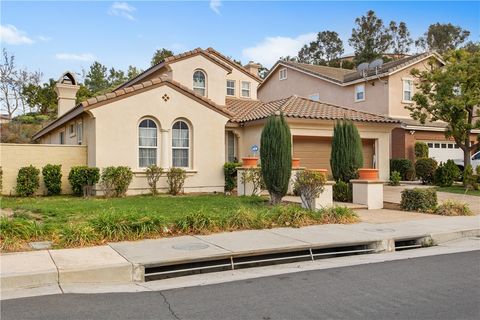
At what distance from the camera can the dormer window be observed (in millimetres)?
30486

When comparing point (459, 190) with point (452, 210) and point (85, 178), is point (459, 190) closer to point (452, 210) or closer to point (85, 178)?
point (452, 210)

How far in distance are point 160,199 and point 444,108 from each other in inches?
544

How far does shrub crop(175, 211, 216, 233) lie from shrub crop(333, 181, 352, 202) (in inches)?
277

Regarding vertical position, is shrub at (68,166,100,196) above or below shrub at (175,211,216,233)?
above

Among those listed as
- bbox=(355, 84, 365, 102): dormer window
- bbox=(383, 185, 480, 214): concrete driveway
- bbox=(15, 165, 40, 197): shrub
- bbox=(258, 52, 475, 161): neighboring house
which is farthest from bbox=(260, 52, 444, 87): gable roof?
bbox=(15, 165, 40, 197): shrub

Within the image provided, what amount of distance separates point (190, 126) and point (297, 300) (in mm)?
13298

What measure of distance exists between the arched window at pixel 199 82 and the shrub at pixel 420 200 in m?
11.1

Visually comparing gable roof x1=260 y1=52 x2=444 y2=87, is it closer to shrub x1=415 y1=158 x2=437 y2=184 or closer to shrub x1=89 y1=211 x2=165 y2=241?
shrub x1=415 y1=158 x2=437 y2=184

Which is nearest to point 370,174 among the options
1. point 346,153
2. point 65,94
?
point 346,153

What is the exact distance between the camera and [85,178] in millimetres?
16078

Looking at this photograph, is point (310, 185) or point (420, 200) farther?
point (420, 200)

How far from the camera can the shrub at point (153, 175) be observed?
17.2 metres

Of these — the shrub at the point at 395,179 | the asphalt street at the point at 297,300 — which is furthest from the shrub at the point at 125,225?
the shrub at the point at 395,179

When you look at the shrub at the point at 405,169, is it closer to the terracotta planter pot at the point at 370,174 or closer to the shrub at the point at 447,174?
the shrub at the point at 447,174
